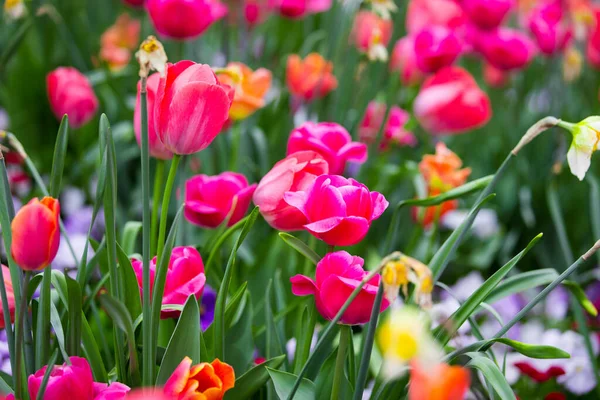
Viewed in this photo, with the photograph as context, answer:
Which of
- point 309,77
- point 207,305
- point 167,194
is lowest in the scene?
point 207,305

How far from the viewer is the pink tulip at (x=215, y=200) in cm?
67

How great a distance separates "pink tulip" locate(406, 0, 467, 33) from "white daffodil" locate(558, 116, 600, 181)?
3.08 feet

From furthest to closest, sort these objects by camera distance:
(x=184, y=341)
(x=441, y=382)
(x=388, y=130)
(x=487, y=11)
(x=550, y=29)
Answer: (x=550, y=29) → (x=487, y=11) → (x=388, y=130) → (x=184, y=341) → (x=441, y=382)

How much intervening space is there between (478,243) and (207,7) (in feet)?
2.13

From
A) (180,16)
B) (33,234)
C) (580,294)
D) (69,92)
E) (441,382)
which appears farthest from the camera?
(69,92)

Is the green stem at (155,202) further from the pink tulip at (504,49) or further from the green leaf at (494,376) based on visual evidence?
the pink tulip at (504,49)

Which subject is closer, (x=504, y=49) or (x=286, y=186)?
(x=286, y=186)

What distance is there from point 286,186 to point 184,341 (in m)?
0.14

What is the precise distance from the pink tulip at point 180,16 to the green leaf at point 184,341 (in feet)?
1.60

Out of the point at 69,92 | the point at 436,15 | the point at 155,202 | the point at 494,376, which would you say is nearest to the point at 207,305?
the point at 155,202

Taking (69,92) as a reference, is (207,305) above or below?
below

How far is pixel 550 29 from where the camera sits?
4.86 ft

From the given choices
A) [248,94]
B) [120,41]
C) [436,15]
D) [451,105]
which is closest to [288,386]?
[248,94]

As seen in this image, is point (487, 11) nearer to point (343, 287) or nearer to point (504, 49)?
point (504, 49)
